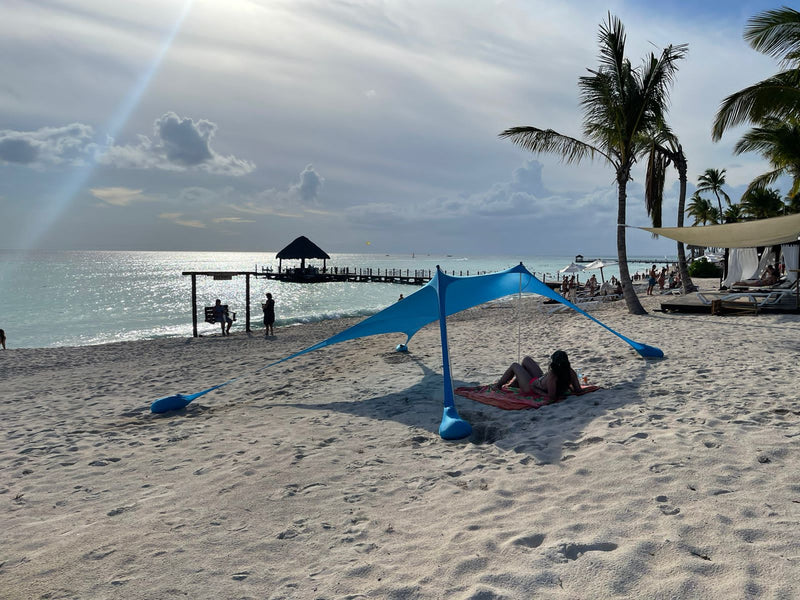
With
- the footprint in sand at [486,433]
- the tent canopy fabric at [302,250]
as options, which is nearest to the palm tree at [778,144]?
the footprint in sand at [486,433]

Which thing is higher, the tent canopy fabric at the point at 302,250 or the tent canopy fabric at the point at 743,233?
the tent canopy fabric at the point at 302,250

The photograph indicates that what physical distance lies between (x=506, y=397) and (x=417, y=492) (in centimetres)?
247

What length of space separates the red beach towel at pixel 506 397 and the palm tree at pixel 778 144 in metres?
11.2

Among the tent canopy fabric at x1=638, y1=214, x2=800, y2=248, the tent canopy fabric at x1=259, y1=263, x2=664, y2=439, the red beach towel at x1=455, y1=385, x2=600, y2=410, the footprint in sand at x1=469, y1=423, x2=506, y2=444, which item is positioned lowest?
the footprint in sand at x1=469, y1=423, x2=506, y2=444

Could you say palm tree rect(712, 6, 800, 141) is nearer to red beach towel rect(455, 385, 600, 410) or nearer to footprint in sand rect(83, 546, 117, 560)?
red beach towel rect(455, 385, 600, 410)

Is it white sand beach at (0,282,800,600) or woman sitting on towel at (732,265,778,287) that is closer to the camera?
white sand beach at (0,282,800,600)

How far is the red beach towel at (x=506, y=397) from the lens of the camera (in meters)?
5.45

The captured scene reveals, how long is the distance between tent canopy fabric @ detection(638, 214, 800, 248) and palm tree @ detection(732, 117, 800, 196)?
3622mm

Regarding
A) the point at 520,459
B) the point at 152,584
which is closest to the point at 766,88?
the point at 520,459

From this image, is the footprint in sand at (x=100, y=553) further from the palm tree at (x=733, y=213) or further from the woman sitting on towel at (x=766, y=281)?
the palm tree at (x=733, y=213)

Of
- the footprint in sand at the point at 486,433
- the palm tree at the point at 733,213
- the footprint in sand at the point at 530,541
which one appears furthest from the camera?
the palm tree at the point at 733,213

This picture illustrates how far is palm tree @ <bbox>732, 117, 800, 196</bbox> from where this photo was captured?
13.2 meters

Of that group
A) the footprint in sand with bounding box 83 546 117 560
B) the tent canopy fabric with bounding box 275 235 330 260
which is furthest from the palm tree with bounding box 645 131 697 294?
the tent canopy fabric with bounding box 275 235 330 260

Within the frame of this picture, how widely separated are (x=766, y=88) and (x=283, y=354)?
1248 cm
